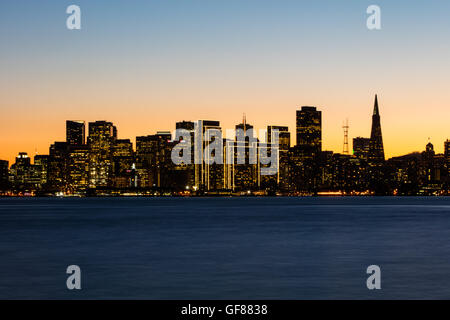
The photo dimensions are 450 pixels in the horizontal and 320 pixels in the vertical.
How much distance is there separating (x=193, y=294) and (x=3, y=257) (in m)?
25.6

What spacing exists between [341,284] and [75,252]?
98.5 feet

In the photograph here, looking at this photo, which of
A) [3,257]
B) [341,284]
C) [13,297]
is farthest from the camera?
[3,257]

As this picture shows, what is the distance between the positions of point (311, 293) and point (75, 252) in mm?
30786

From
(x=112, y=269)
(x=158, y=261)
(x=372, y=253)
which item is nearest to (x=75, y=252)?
(x=158, y=261)

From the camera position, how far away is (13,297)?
31312 millimetres

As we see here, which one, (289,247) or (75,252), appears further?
(289,247)

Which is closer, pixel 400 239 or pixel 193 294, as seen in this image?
pixel 193 294
